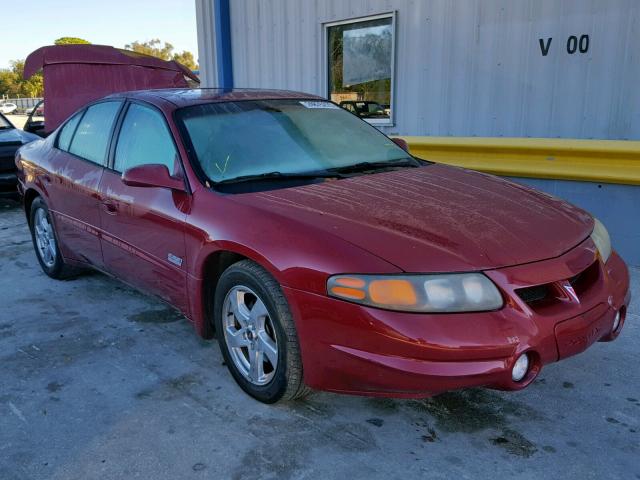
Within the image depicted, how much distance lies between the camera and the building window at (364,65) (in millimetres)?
7117

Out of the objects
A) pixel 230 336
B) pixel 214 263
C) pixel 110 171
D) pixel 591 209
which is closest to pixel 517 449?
pixel 230 336

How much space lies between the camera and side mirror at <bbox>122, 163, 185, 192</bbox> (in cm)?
307

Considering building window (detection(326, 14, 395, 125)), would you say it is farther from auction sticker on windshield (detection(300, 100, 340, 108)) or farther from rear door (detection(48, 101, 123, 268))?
rear door (detection(48, 101, 123, 268))

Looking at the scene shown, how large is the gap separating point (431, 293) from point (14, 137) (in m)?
7.93

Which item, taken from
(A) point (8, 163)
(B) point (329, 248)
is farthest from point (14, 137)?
→ (B) point (329, 248)

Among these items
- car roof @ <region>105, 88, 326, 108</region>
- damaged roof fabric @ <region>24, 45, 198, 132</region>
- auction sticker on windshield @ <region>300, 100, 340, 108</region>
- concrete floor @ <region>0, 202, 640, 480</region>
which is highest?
damaged roof fabric @ <region>24, 45, 198, 132</region>

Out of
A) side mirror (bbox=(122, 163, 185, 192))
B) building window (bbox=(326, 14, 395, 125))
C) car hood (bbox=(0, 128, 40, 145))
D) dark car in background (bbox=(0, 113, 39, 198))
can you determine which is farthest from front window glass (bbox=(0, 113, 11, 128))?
side mirror (bbox=(122, 163, 185, 192))

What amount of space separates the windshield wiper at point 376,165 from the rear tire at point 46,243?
2541 mm

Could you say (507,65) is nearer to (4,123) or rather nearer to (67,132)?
(67,132)

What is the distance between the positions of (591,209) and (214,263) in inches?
140

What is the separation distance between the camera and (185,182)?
10.1 ft

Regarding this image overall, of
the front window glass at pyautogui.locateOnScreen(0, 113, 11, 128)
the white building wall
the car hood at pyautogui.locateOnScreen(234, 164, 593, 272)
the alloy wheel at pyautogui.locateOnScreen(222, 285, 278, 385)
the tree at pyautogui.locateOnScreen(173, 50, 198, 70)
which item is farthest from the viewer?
the tree at pyautogui.locateOnScreen(173, 50, 198, 70)

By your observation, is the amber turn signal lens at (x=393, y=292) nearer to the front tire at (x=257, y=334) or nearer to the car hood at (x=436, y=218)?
the car hood at (x=436, y=218)

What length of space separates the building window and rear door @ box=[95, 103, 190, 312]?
4.07 metres
